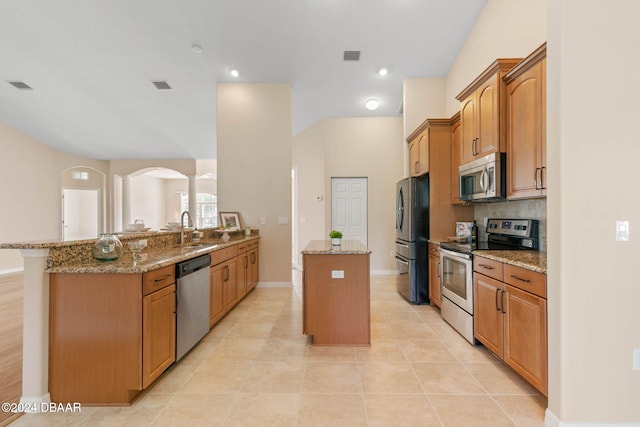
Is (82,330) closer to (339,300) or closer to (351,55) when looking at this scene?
(339,300)

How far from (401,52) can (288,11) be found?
5.61 ft

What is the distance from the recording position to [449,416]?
177cm

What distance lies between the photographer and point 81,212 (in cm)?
866

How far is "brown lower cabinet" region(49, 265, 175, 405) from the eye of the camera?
1859 mm

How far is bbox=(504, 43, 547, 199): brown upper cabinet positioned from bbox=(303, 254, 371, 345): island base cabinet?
1448 mm

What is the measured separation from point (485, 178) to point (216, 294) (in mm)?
2954

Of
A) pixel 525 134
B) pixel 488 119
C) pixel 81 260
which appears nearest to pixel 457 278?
pixel 525 134

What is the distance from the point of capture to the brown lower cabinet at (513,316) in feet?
5.99

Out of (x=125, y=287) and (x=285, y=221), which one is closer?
(x=125, y=287)

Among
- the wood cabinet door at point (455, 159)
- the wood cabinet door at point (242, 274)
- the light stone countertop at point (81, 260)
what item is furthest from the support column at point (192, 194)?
the wood cabinet door at point (455, 159)

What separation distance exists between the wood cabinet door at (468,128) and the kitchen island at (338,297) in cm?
160
